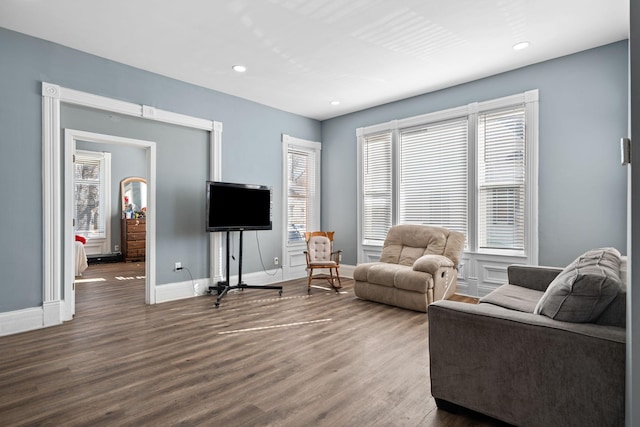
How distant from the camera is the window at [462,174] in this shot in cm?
446

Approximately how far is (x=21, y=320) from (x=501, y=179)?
5686mm

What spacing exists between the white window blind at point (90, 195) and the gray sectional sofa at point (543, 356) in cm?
889

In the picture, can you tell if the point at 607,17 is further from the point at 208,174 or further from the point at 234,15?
the point at 208,174

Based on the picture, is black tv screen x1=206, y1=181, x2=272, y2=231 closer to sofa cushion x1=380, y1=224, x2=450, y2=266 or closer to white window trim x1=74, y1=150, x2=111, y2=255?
sofa cushion x1=380, y1=224, x2=450, y2=266

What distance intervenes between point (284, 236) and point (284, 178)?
1.02 m

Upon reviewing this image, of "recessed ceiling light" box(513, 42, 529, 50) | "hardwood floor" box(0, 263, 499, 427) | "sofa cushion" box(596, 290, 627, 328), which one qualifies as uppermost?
"recessed ceiling light" box(513, 42, 529, 50)

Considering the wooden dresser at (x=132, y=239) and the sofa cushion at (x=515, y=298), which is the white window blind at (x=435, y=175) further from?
the wooden dresser at (x=132, y=239)

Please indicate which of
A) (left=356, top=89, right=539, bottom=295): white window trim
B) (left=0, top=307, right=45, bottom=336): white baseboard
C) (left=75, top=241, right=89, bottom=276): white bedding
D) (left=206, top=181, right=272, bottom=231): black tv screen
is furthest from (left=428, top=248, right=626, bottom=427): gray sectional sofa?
(left=75, top=241, right=89, bottom=276): white bedding

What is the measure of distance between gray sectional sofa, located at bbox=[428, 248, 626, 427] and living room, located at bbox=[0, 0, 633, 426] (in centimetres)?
232

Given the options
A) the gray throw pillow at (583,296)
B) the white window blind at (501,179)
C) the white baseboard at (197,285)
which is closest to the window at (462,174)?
the white window blind at (501,179)

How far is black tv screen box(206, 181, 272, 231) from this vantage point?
186 inches

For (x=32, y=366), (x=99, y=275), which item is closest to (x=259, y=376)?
(x=32, y=366)

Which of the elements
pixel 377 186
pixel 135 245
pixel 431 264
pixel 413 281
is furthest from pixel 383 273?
pixel 135 245

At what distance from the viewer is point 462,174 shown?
501 cm
